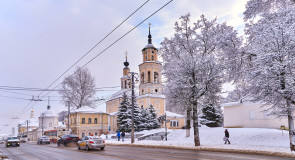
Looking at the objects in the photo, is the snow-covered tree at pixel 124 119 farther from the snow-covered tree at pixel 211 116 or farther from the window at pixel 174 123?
the window at pixel 174 123

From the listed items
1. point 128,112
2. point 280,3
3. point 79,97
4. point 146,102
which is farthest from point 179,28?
point 146,102

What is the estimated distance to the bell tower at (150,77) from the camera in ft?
211

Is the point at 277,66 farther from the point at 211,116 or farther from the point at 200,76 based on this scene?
the point at 211,116

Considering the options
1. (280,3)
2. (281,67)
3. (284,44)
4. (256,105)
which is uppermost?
(280,3)

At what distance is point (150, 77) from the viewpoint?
6494 cm

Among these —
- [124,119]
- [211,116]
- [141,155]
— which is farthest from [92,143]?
[211,116]

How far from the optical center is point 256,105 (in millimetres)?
31672

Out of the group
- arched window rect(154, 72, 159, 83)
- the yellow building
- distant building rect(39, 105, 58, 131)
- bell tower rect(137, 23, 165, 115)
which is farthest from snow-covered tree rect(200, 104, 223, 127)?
distant building rect(39, 105, 58, 131)

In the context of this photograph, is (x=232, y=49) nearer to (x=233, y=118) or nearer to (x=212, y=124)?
(x=233, y=118)

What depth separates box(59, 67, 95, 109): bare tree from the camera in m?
54.0

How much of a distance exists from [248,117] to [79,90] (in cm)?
3469

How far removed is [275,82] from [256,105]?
1604cm

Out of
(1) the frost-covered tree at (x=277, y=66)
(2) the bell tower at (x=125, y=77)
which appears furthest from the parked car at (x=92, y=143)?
(2) the bell tower at (x=125, y=77)

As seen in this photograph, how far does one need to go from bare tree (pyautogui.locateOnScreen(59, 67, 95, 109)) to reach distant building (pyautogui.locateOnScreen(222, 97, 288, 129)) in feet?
97.6
